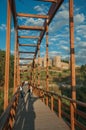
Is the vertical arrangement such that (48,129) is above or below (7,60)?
below

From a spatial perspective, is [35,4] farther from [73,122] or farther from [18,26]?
[73,122]

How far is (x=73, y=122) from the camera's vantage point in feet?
20.1

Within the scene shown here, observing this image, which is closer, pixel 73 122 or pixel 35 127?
pixel 73 122

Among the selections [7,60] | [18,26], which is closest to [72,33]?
[7,60]

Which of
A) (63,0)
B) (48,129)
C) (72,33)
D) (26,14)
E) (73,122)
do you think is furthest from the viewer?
(26,14)

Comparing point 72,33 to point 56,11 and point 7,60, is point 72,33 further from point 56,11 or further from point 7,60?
point 56,11

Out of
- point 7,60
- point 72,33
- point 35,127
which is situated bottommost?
point 35,127

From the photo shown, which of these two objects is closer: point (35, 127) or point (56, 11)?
point (35, 127)

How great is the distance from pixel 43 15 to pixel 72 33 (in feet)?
22.1

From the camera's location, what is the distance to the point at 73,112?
20.8 feet

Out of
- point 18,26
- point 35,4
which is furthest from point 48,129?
point 18,26

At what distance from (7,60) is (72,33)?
6.58ft

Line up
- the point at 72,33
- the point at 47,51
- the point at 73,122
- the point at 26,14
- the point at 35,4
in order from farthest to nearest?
the point at 47,51
the point at 26,14
the point at 35,4
the point at 72,33
the point at 73,122

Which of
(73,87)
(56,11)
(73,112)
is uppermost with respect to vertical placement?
(56,11)
